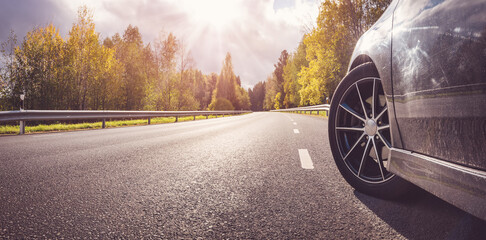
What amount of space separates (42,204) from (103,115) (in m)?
9.10

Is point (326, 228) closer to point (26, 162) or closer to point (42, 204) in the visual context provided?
point (42, 204)

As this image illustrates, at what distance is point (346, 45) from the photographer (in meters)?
20.0

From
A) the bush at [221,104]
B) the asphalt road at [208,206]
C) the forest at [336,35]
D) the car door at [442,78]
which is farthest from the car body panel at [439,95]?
the bush at [221,104]

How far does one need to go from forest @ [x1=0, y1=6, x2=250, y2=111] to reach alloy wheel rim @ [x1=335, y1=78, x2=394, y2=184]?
22303 mm

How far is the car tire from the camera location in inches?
72.2

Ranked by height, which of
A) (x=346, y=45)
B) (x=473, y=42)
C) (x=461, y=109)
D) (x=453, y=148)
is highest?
(x=346, y=45)

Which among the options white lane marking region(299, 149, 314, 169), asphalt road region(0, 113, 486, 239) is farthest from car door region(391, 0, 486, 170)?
white lane marking region(299, 149, 314, 169)

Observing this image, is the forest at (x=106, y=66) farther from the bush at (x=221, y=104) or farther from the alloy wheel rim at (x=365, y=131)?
the bush at (x=221, y=104)

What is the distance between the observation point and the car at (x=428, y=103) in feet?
3.45

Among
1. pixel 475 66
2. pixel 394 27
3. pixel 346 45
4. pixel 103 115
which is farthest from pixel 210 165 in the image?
pixel 346 45

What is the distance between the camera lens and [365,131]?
2.03 m

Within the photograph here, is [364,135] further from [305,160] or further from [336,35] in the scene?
[336,35]

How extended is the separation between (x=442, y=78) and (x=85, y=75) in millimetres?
26412

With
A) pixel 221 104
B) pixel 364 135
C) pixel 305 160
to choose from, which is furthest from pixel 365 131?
pixel 221 104
